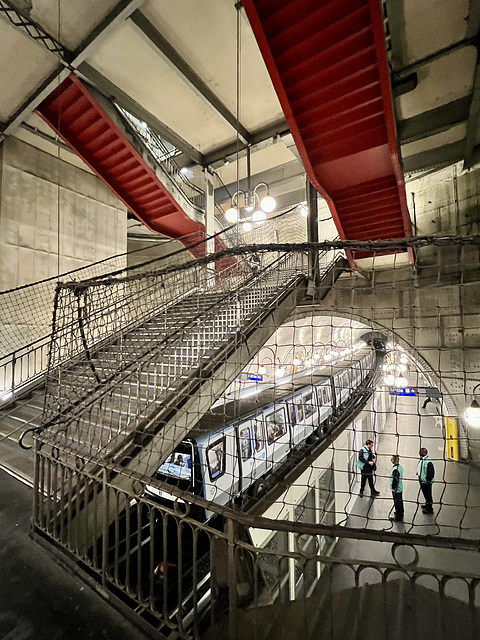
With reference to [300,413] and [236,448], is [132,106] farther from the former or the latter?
[300,413]

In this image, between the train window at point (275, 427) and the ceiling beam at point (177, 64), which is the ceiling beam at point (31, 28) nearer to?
the ceiling beam at point (177, 64)

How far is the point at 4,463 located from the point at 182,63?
254 inches

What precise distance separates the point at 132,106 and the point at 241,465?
22.6 ft

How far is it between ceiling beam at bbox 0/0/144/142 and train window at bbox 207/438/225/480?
5.88 meters

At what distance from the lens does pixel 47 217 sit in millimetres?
6742

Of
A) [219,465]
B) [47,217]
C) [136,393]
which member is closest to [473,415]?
[219,465]

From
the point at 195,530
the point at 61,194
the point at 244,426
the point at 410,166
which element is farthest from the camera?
the point at 61,194

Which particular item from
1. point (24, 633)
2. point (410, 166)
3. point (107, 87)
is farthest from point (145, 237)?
point (24, 633)

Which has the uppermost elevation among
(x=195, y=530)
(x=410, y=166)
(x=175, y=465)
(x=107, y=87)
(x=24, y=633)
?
(x=107, y=87)

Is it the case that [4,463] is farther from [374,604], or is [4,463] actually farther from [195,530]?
[374,604]

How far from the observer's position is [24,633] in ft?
5.27

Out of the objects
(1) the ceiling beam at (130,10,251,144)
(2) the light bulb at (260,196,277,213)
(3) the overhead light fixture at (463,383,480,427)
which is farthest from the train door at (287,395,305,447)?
(1) the ceiling beam at (130,10,251,144)

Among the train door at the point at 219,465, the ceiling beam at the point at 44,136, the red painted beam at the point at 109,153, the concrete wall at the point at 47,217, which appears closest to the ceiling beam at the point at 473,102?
the red painted beam at the point at 109,153

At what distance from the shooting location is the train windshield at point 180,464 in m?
3.90
